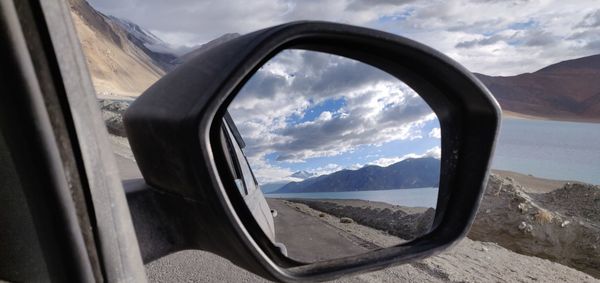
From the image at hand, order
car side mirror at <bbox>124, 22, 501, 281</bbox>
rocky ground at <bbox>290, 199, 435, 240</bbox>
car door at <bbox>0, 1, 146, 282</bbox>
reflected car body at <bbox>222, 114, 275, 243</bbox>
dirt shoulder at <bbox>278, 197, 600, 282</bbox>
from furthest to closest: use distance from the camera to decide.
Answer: rocky ground at <bbox>290, 199, 435, 240</bbox>
dirt shoulder at <bbox>278, 197, 600, 282</bbox>
reflected car body at <bbox>222, 114, 275, 243</bbox>
car side mirror at <bbox>124, 22, 501, 281</bbox>
car door at <bbox>0, 1, 146, 282</bbox>

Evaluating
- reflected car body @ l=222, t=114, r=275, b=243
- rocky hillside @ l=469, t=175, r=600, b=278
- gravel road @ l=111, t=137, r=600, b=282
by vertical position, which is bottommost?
rocky hillside @ l=469, t=175, r=600, b=278

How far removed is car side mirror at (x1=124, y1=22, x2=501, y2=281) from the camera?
115 centimetres

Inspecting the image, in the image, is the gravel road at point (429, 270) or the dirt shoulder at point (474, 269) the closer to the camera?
the gravel road at point (429, 270)

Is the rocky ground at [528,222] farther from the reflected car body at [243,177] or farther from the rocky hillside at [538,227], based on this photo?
the reflected car body at [243,177]

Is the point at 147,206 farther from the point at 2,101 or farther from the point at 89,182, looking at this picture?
the point at 2,101

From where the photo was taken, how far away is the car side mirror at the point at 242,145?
3.78 ft

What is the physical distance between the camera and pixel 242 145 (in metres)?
1.85

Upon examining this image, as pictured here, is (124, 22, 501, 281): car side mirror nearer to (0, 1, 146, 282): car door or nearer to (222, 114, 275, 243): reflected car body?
(222, 114, 275, 243): reflected car body

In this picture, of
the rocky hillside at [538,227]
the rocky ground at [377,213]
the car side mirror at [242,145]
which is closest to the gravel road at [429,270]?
the rocky ground at [377,213]

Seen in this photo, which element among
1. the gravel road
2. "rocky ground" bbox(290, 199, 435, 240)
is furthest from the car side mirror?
"rocky ground" bbox(290, 199, 435, 240)

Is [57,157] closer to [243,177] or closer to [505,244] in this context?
[243,177]

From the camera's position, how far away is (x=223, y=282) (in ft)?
15.0

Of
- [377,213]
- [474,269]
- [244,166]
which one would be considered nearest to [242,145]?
[244,166]

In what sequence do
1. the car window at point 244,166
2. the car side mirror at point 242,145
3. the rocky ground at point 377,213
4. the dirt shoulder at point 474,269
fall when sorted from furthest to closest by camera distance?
the rocky ground at point 377,213 < the dirt shoulder at point 474,269 < the car window at point 244,166 < the car side mirror at point 242,145
